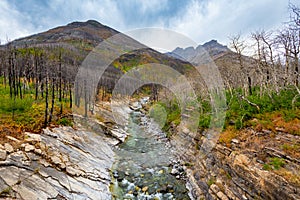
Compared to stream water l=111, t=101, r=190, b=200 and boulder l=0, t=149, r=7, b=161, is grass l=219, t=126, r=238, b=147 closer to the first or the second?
stream water l=111, t=101, r=190, b=200

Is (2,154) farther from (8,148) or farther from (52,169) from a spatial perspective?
(52,169)

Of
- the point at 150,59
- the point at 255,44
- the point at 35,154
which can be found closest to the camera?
the point at 35,154

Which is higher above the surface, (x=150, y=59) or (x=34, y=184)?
(x=150, y=59)

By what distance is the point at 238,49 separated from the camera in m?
21.4

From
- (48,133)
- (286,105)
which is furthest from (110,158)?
(286,105)

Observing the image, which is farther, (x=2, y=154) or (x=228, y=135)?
(x=228, y=135)

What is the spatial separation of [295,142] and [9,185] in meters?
15.3

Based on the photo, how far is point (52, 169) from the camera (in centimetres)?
1242

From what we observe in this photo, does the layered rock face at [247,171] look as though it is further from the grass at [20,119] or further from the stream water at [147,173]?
the grass at [20,119]

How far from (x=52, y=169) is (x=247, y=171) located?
1219 centimetres

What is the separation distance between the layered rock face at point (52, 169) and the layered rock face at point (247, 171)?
6.87 meters

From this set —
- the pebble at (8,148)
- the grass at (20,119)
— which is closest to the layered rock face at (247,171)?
the pebble at (8,148)

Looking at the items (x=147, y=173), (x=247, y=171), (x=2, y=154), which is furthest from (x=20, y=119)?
(x=247, y=171)

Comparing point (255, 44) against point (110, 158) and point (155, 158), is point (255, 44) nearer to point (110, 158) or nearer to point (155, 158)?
point (155, 158)
